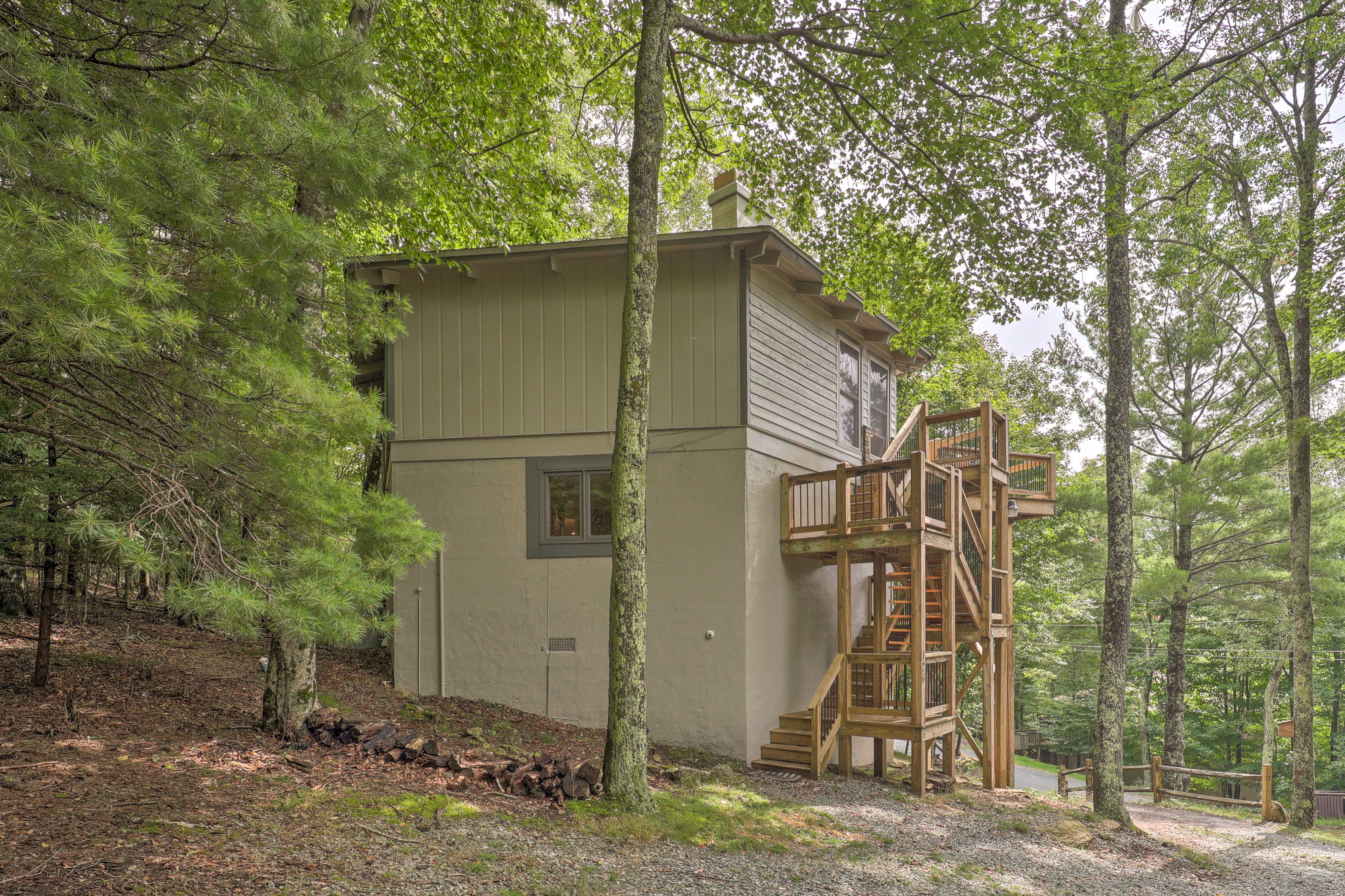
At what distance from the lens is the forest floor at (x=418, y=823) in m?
4.23

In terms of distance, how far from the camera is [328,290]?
23.3 feet

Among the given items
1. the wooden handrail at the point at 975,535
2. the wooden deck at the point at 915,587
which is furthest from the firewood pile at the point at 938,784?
the wooden handrail at the point at 975,535

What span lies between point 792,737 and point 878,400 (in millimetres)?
6045

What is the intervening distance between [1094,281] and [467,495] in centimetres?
1511

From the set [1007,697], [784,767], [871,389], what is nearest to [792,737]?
[784,767]

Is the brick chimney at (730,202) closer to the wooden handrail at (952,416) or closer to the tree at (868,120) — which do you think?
the tree at (868,120)

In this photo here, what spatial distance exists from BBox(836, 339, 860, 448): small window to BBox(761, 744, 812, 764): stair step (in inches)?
179

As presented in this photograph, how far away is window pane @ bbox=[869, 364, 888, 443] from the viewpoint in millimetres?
13259

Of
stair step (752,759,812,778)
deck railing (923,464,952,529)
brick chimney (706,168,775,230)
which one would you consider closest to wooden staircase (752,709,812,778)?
stair step (752,759,812,778)

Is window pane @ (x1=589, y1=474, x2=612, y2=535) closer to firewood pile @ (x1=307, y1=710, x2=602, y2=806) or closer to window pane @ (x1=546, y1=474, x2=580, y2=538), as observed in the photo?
window pane @ (x1=546, y1=474, x2=580, y2=538)

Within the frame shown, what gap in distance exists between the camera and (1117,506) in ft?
30.4

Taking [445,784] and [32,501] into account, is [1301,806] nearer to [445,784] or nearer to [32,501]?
[445,784]

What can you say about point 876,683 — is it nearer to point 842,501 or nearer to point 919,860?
point 842,501

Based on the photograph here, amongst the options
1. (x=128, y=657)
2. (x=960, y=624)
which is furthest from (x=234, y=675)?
(x=960, y=624)
